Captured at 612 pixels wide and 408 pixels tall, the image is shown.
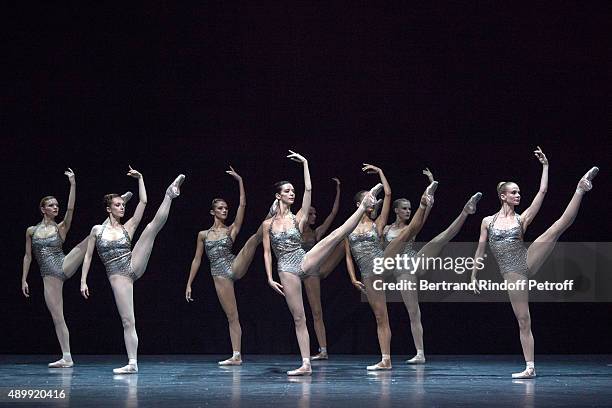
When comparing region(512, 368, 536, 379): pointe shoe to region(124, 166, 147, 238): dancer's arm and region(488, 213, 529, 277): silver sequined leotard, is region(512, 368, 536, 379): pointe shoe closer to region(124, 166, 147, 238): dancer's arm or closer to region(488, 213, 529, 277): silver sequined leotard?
region(488, 213, 529, 277): silver sequined leotard

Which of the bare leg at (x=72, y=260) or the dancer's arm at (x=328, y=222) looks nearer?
the bare leg at (x=72, y=260)

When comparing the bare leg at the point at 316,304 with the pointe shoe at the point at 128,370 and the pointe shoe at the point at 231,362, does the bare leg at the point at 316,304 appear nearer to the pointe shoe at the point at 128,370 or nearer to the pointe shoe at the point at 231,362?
the pointe shoe at the point at 231,362

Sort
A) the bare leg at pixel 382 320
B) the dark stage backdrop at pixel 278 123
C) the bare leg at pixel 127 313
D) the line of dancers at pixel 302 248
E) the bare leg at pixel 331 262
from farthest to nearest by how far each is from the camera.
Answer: the dark stage backdrop at pixel 278 123, the bare leg at pixel 331 262, the bare leg at pixel 382 320, the bare leg at pixel 127 313, the line of dancers at pixel 302 248

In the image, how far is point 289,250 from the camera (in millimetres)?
7199

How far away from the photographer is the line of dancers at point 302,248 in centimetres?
701

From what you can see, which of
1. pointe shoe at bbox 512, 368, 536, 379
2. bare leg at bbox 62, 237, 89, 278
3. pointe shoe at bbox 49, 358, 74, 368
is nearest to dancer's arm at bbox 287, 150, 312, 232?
pointe shoe at bbox 512, 368, 536, 379

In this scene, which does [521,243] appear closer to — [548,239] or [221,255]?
[548,239]

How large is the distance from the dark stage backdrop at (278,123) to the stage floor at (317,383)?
2.01ft

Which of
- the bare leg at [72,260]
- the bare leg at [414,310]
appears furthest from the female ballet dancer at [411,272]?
the bare leg at [72,260]

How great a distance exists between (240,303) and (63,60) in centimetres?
315

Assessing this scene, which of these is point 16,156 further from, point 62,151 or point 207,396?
point 207,396

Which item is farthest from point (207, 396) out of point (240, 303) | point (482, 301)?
point (482, 301)

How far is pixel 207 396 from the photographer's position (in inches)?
229

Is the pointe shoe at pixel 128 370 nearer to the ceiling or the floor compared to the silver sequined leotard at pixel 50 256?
nearer to the floor
